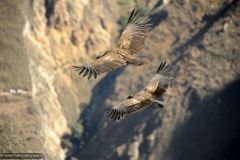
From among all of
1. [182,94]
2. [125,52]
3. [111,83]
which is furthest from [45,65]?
[125,52]

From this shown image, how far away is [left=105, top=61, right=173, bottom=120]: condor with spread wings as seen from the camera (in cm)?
1944

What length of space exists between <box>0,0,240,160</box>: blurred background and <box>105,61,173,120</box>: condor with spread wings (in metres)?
33.0

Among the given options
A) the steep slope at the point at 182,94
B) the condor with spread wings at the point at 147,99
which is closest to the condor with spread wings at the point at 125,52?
the condor with spread wings at the point at 147,99

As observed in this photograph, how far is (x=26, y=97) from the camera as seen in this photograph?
61469 millimetres

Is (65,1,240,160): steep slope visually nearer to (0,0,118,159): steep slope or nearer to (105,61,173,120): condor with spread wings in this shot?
(0,0,118,159): steep slope

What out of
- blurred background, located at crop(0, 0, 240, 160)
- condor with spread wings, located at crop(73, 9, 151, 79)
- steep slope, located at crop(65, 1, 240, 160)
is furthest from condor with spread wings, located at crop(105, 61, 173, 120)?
steep slope, located at crop(65, 1, 240, 160)

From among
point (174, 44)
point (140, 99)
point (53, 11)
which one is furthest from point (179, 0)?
point (140, 99)

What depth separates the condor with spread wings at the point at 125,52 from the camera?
20.1 metres

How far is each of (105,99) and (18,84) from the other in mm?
10406

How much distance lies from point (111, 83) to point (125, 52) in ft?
159

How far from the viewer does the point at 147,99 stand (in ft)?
65.8

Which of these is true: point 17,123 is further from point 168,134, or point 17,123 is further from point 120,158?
point 168,134

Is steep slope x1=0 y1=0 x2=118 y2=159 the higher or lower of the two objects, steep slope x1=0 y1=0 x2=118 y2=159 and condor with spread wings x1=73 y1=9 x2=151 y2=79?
the higher

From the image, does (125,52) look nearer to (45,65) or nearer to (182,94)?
(182,94)
